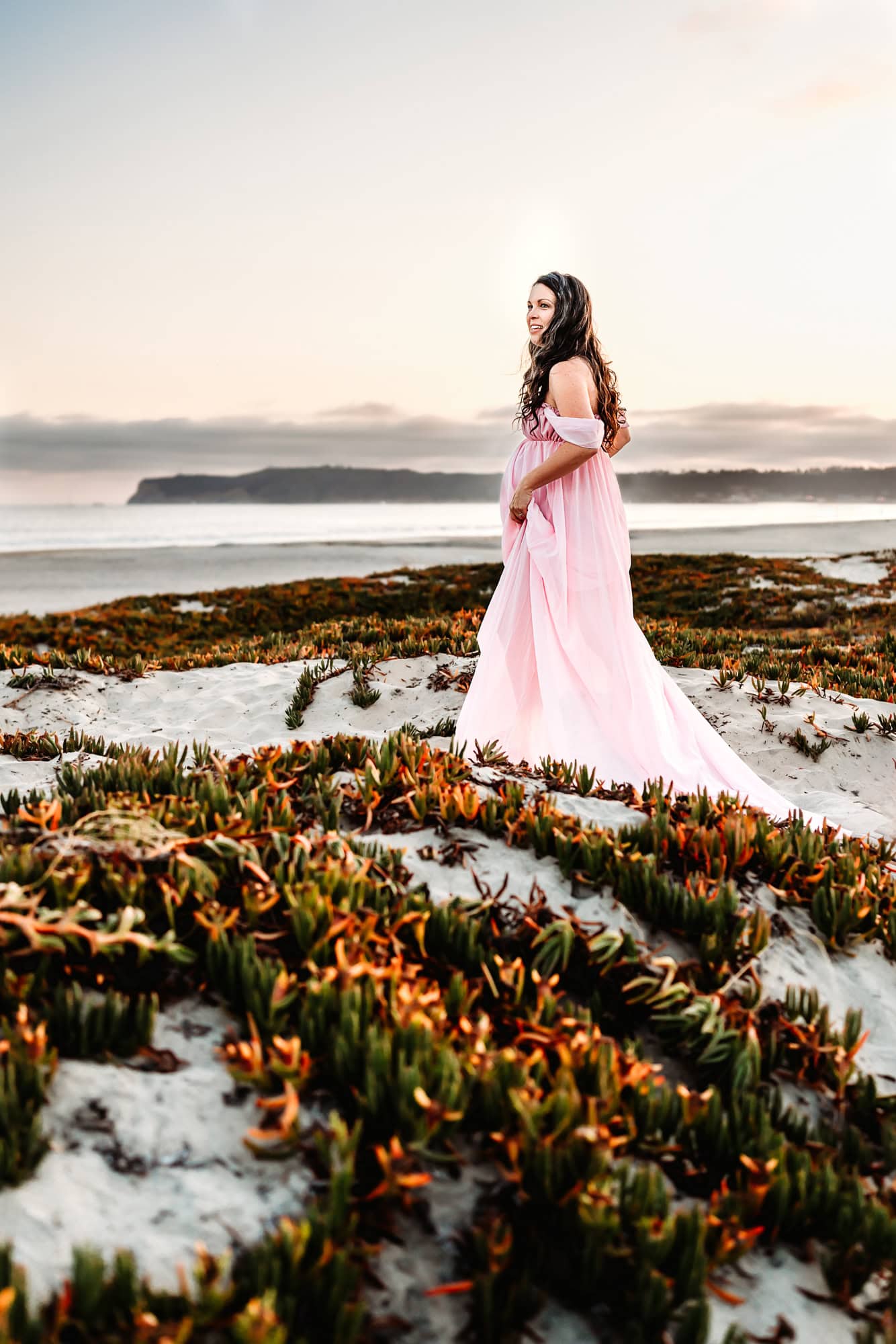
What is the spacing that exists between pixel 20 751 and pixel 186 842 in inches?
141

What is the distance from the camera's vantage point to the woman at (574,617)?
15.6ft

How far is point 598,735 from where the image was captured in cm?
489

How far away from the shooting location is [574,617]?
5.09 metres

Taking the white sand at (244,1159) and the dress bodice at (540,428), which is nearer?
the white sand at (244,1159)

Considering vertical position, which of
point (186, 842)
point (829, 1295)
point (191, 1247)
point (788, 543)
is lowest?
point (829, 1295)

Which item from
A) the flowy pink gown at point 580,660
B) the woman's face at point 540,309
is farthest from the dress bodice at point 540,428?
the woman's face at point 540,309

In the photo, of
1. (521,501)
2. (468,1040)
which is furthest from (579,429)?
(468,1040)

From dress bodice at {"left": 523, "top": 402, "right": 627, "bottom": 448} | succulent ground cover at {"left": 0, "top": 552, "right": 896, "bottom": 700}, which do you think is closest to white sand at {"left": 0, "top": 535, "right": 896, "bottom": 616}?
succulent ground cover at {"left": 0, "top": 552, "right": 896, "bottom": 700}

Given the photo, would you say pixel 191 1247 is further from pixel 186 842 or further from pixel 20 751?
pixel 20 751

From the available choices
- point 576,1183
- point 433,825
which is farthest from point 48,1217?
point 433,825

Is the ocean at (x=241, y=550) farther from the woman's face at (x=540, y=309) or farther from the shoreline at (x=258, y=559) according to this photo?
the woman's face at (x=540, y=309)

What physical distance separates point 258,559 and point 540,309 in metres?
29.9

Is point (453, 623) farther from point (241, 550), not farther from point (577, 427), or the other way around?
point (241, 550)

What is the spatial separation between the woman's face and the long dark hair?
20 mm
